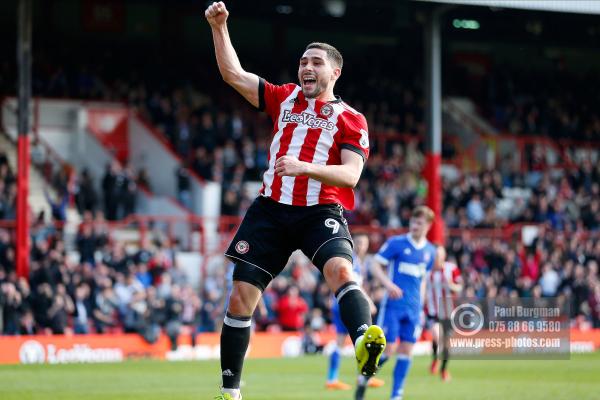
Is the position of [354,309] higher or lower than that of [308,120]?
lower

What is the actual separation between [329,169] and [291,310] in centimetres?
1687

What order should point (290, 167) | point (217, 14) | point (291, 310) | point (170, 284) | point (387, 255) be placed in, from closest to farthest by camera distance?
1. point (290, 167)
2. point (217, 14)
3. point (387, 255)
4. point (170, 284)
5. point (291, 310)

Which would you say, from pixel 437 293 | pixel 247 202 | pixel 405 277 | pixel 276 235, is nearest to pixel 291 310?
pixel 247 202

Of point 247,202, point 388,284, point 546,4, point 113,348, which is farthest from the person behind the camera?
point 247,202

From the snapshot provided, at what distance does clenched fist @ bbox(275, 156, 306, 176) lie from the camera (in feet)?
25.7

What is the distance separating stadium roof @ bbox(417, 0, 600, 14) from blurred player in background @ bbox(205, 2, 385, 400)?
17884mm

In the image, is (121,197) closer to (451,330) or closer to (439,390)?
(451,330)

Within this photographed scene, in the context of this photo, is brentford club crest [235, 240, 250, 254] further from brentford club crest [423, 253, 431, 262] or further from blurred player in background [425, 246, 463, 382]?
blurred player in background [425, 246, 463, 382]

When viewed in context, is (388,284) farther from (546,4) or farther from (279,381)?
(546,4)

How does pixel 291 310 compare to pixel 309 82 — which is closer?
pixel 309 82

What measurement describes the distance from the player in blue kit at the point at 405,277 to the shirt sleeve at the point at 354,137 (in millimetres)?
Result: 5254

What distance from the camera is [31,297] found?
71.9 feet

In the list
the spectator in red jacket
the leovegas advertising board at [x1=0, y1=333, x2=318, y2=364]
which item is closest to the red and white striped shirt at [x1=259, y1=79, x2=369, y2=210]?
the leovegas advertising board at [x1=0, y1=333, x2=318, y2=364]

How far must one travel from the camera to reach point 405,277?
1464cm
